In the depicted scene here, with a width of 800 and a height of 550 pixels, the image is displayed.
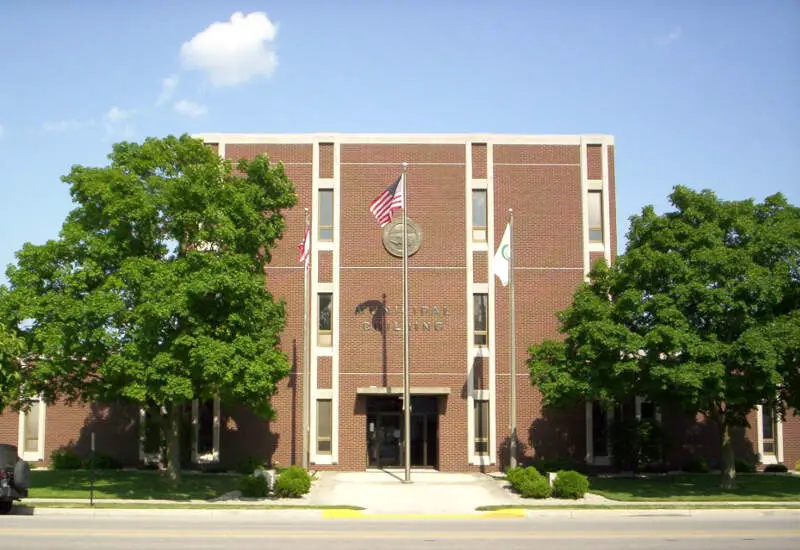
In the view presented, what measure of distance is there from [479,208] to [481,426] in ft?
31.0

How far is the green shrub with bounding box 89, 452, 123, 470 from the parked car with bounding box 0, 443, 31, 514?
13123 millimetres

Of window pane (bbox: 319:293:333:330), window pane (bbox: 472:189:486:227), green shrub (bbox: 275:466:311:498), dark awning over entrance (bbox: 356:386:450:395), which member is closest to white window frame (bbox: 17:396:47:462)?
window pane (bbox: 319:293:333:330)

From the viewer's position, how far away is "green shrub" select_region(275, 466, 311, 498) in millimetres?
26719

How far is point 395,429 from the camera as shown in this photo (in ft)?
118

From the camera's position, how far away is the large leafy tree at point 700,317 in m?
26.0

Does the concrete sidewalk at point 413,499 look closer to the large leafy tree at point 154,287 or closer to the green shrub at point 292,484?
the green shrub at point 292,484

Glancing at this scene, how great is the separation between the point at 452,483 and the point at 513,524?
10.3m

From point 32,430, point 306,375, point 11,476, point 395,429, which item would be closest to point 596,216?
point 395,429

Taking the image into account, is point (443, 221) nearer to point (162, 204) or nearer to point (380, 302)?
point (380, 302)

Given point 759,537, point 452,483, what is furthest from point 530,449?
point 759,537

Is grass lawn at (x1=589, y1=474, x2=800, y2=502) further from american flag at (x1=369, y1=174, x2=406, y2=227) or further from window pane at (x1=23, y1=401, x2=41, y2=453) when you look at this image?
window pane at (x1=23, y1=401, x2=41, y2=453)

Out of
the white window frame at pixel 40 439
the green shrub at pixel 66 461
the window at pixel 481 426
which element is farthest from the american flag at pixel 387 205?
the white window frame at pixel 40 439

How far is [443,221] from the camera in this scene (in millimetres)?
35938

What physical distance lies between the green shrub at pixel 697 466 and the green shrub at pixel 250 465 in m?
18.1
